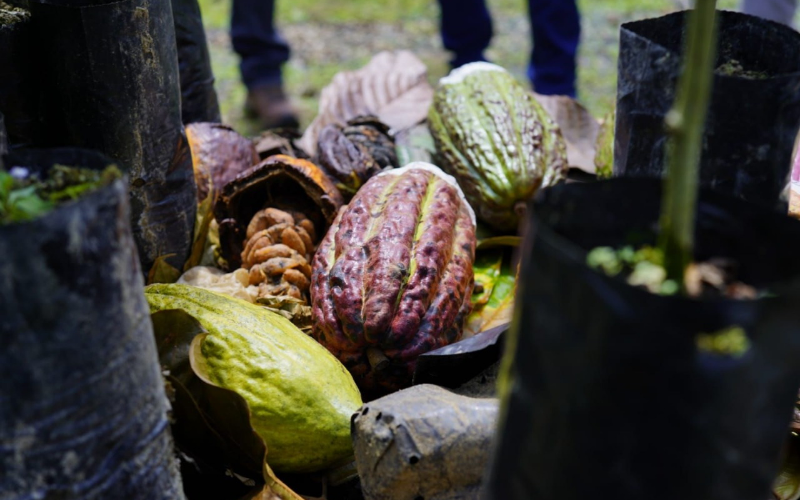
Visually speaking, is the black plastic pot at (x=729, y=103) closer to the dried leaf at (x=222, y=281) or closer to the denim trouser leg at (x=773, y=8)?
the dried leaf at (x=222, y=281)

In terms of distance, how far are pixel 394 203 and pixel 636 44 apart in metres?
0.67

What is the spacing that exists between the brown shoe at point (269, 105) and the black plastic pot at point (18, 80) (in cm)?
272

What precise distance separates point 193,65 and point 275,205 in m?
0.80

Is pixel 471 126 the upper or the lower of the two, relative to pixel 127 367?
upper

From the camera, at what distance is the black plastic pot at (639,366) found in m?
0.77

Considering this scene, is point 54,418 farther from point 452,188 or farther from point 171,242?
point 452,188

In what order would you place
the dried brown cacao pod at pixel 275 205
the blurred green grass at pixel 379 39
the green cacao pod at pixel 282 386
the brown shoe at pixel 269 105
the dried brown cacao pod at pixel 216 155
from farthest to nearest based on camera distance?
the blurred green grass at pixel 379 39 < the brown shoe at pixel 269 105 < the dried brown cacao pod at pixel 216 155 < the dried brown cacao pod at pixel 275 205 < the green cacao pod at pixel 282 386

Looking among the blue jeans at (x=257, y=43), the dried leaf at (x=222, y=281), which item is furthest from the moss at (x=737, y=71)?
the blue jeans at (x=257, y=43)

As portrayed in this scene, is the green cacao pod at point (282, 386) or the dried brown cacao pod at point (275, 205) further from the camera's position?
the dried brown cacao pod at point (275, 205)

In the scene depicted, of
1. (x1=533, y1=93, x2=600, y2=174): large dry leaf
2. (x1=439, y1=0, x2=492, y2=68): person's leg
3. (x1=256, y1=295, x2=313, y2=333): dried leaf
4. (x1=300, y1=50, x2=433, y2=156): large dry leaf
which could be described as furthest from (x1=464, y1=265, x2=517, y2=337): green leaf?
(x1=439, y1=0, x2=492, y2=68): person's leg

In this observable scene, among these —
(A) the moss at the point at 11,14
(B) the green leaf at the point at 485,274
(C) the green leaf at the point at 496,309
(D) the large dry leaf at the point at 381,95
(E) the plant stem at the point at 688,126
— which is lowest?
(C) the green leaf at the point at 496,309

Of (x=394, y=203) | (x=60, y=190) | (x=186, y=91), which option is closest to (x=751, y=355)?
(x=60, y=190)

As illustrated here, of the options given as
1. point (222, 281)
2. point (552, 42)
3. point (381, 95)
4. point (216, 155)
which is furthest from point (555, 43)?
point (222, 281)

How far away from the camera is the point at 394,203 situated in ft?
6.26
